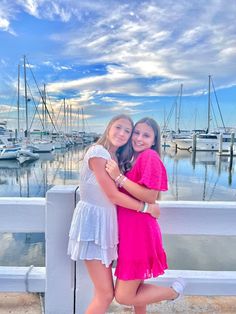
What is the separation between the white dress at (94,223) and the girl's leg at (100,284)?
2.4 inches

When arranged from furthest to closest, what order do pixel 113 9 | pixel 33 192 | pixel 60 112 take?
pixel 60 112
pixel 33 192
pixel 113 9

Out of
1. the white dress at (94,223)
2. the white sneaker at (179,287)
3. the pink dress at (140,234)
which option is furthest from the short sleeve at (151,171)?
the white sneaker at (179,287)

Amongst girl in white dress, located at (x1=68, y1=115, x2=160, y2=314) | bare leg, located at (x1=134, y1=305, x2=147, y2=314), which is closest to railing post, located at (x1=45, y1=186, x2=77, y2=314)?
girl in white dress, located at (x1=68, y1=115, x2=160, y2=314)

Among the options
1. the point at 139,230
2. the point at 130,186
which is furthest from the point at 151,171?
the point at 139,230

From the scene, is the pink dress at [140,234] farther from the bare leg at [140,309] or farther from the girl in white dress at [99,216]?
the bare leg at [140,309]

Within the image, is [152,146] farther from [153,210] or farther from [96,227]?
[96,227]

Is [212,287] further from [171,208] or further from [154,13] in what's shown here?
[154,13]

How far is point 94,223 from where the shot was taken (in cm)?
197

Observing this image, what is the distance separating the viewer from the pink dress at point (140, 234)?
1964 millimetres

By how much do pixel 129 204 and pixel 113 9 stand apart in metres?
8.61

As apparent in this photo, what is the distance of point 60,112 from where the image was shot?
57.1 m

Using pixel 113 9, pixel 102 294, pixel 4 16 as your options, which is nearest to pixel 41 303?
pixel 102 294

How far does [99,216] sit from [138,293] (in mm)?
607

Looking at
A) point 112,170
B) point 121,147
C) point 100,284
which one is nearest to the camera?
point 112,170
